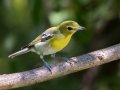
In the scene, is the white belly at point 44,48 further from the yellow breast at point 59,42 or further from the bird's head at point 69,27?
the bird's head at point 69,27

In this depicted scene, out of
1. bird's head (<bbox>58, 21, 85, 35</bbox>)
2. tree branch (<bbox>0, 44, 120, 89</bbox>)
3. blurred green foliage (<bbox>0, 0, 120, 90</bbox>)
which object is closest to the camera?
tree branch (<bbox>0, 44, 120, 89</bbox>)

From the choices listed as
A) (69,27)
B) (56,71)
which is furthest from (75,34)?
(56,71)

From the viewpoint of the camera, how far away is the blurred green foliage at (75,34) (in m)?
4.18

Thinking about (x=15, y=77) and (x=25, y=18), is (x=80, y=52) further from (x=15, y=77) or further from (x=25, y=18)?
(x=15, y=77)

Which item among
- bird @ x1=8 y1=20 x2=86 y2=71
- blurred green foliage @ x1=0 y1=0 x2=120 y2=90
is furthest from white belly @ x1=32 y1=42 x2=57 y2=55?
blurred green foliage @ x1=0 y1=0 x2=120 y2=90

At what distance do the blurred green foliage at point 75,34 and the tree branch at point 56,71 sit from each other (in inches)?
36.6

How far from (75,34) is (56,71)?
4.38 ft

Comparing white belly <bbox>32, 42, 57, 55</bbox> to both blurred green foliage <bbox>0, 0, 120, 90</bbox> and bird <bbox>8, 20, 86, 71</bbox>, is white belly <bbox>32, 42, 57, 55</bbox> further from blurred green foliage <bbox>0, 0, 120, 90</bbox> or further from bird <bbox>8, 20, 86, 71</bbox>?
blurred green foliage <bbox>0, 0, 120, 90</bbox>

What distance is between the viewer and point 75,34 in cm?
436

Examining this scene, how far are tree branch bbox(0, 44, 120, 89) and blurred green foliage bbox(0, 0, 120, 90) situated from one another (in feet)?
3.05

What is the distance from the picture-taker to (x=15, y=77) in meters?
3.00

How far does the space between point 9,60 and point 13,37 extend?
1.63 ft

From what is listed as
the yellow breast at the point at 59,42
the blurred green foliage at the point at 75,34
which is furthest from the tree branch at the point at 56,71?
the blurred green foliage at the point at 75,34

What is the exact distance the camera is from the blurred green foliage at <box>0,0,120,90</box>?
4176 millimetres
